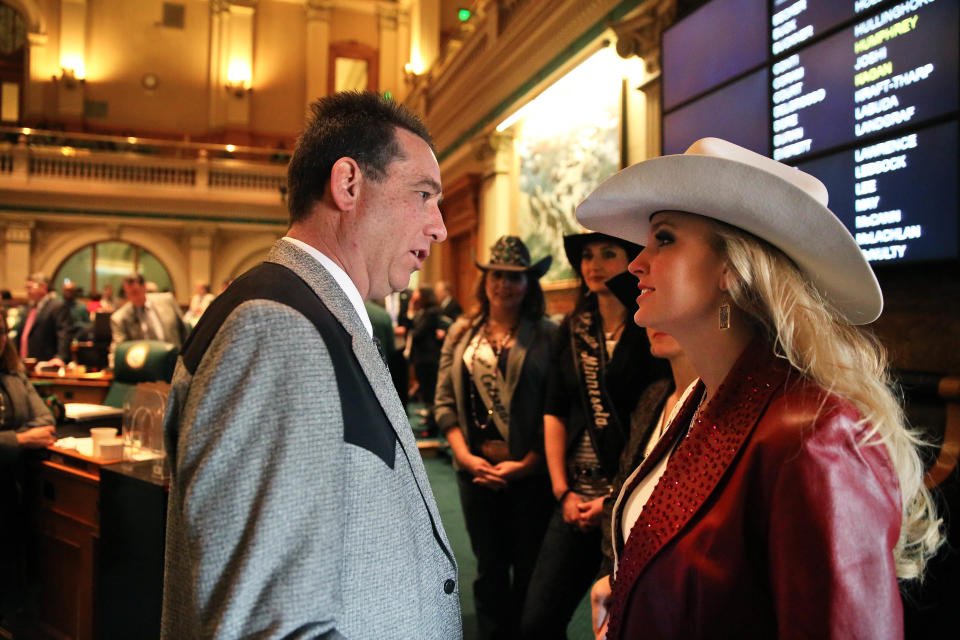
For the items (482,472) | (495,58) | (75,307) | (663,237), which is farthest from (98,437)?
(75,307)

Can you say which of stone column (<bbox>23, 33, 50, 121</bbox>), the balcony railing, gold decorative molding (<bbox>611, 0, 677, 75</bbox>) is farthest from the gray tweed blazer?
stone column (<bbox>23, 33, 50, 121</bbox>)

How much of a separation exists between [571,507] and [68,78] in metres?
17.5

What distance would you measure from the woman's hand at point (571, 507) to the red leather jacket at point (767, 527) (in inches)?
36.8

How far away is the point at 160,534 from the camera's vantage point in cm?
203

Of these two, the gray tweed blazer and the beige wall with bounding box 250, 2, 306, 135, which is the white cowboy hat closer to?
the gray tweed blazer

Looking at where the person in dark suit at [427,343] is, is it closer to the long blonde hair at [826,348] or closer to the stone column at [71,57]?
the long blonde hair at [826,348]

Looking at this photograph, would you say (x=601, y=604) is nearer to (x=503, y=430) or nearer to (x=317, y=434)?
Answer: (x=317, y=434)

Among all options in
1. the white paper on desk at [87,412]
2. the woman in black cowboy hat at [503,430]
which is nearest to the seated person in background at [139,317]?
the white paper on desk at [87,412]

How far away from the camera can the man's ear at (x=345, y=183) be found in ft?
3.48

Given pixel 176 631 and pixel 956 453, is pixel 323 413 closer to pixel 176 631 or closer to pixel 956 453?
pixel 176 631

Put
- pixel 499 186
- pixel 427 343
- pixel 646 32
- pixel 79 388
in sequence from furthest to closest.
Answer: pixel 499 186 < pixel 427 343 < pixel 79 388 < pixel 646 32

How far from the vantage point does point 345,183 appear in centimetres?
107

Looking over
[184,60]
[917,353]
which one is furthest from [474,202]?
[184,60]

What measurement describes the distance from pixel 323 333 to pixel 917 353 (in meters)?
2.55
